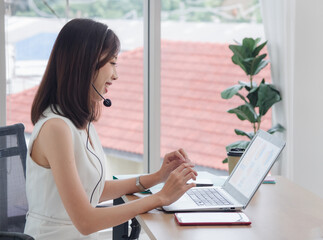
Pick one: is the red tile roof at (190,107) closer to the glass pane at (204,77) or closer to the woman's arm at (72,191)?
the glass pane at (204,77)

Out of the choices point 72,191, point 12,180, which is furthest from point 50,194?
point 12,180

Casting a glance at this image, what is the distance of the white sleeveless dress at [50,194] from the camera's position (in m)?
1.72

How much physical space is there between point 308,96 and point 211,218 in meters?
2.00

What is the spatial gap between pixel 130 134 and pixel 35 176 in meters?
2.03

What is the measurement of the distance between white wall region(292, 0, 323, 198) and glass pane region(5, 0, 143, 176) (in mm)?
1053

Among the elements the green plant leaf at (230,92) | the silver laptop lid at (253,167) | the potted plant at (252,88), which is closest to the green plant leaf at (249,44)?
the potted plant at (252,88)

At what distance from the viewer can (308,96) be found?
11.3 ft

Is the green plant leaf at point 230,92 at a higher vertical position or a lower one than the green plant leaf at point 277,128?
higher

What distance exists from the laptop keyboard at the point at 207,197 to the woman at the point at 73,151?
0.12 m

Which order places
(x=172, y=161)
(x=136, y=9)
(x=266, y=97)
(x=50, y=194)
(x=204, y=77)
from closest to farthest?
(x=50, y=194) → (x=172, y=161) → (x=266, y=97) → (x=136, y=9) → (x=204, y=77)

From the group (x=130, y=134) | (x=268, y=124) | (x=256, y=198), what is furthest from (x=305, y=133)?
(x=256, y=198)

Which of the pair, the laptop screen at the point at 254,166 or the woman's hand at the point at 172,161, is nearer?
the laptop screen at the point at 254,166

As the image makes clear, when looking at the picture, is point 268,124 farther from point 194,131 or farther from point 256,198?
point 256,198

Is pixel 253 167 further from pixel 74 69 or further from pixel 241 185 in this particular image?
pixel 74 69
